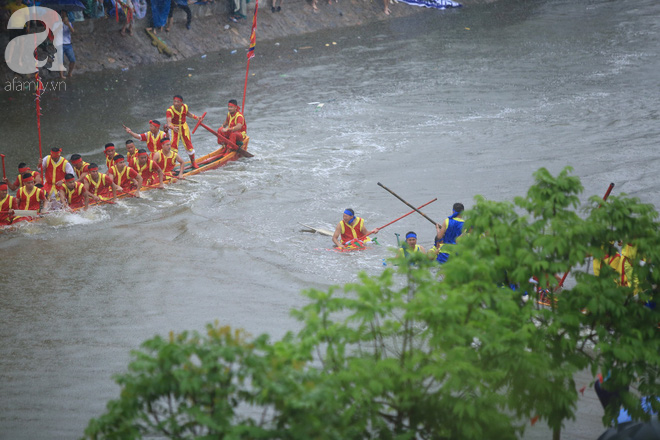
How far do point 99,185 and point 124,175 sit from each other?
0.54 metres

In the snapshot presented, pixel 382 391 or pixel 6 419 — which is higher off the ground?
pixel 382 391

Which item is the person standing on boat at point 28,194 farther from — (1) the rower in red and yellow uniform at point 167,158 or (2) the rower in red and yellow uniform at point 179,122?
(2) the rower in red and yellow uniform at point 179,122

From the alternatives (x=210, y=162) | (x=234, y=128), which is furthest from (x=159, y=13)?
(x=210, y=162)

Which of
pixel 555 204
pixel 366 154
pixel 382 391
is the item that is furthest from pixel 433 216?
pixel 382 391

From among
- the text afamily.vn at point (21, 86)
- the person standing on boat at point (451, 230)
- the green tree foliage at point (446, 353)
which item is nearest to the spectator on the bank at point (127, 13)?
the text afamily.vn at point (21, 86)

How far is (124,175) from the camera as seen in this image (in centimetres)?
1330

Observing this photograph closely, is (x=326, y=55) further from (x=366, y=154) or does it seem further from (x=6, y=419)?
(x=6, y=419)

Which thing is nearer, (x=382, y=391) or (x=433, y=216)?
(x=382, y=391)

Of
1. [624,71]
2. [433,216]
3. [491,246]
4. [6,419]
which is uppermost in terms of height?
[624,71]

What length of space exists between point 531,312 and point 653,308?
100cm

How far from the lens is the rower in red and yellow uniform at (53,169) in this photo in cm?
1297

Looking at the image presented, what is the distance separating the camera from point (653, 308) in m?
5.42

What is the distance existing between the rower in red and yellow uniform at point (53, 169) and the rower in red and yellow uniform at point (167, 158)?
A: 5.65 feet

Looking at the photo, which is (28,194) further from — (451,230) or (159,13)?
(159,13)
